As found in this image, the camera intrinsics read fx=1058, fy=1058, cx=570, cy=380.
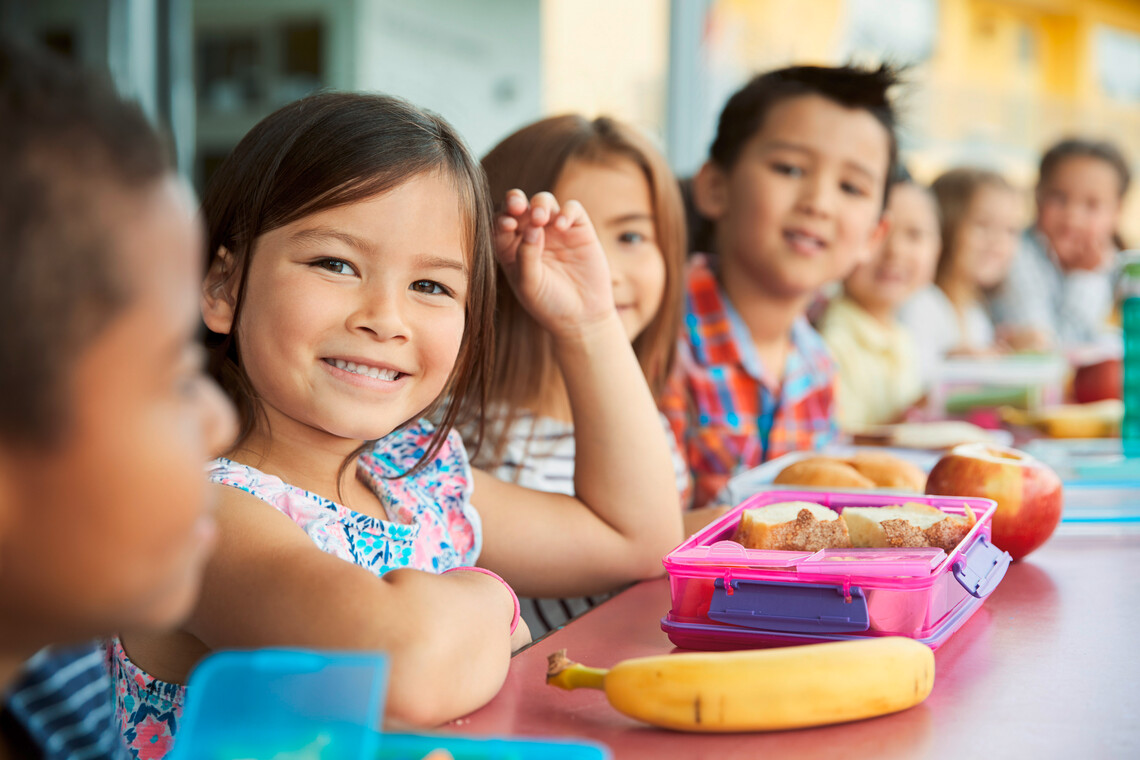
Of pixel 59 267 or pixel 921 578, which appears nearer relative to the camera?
pixel 59 267

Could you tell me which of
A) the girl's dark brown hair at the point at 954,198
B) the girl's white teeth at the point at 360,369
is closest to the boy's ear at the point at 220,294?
the girl's white teeth at the point at 360,369

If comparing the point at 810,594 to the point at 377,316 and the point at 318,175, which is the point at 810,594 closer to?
the point at 377,316

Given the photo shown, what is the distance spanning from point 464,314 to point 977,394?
1.77 metres

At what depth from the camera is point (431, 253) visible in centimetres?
91

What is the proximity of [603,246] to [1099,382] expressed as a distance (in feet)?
5.43

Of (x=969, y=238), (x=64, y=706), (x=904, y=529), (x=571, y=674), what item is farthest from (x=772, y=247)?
(x=969, y=238)

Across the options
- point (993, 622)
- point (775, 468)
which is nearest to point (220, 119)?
point (775, 468)

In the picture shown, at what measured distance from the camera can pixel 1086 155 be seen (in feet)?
13.5

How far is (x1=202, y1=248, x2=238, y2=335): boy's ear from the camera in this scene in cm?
93

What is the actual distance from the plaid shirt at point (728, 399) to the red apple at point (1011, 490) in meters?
0.71

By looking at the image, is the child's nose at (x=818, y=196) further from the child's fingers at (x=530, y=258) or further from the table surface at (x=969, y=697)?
the table surface at (x=969, y=697)

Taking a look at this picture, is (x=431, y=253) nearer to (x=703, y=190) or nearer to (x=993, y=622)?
(x=993, y=622)

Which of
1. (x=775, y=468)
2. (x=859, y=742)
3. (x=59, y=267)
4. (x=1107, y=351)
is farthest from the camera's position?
(x=1107, y=351)

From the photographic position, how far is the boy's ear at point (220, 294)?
3.04ft
